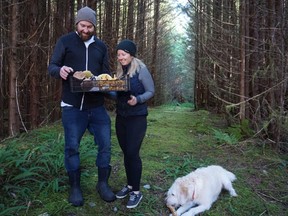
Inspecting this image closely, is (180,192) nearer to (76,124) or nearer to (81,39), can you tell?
(76,124)

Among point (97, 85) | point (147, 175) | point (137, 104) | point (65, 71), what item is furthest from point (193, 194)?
point (65, 71)

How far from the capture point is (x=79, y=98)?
3914mm

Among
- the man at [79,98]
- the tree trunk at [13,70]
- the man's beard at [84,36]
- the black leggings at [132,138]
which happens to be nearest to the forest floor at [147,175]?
the man at [79,98]

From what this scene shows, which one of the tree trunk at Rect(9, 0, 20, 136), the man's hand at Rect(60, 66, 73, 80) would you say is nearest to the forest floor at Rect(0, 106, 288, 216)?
the tree trunk at Rect(9, 0, 20, 136)

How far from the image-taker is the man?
12.6ft

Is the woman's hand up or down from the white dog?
up

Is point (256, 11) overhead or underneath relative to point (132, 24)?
underneath

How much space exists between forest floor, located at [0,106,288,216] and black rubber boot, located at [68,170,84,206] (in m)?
0.08

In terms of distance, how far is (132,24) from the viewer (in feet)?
52.2

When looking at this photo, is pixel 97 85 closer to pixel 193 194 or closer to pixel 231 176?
pixel 193 194

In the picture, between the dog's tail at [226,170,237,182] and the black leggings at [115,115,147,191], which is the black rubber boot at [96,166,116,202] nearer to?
the black leggings at [115,115,147,191]

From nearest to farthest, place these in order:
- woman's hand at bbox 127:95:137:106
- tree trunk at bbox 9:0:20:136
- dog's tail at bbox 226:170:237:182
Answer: woman's hand at bbox 127:95:137:106 → dog's tail at bbox 226:170:237:182 → tree trunk at bbox 9:0:20:136

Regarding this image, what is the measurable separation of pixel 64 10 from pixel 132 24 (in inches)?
185

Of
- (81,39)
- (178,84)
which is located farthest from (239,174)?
(178,84)
